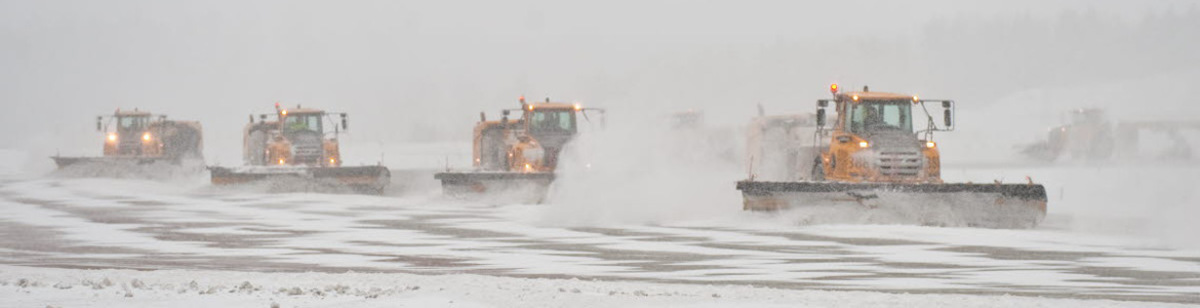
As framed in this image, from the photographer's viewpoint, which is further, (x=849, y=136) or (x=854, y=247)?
(x=849, y=136)

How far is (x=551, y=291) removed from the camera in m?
13.3

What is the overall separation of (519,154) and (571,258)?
16.0 m

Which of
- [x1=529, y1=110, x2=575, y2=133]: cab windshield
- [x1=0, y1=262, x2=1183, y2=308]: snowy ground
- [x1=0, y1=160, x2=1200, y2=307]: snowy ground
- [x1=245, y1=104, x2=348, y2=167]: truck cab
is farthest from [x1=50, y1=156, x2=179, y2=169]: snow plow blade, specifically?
[x1=0, y1=262, x2=1183, y2=308]: snowy ground

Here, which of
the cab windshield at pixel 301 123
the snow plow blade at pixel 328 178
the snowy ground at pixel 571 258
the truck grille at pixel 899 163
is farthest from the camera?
the cab windshield at pixel 301 123

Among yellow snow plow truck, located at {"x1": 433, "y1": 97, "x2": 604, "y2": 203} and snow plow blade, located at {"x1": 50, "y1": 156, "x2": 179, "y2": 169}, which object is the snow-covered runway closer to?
yellow snow plow truck, located at {"x1": 433, "y1": 97, "x2": 604, "y2": 203}

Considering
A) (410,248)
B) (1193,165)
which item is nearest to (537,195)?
(410,248)

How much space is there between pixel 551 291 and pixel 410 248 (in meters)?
6.48

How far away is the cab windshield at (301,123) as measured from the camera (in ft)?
134

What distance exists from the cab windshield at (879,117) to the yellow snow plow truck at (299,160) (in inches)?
581

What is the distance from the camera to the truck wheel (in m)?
25.6

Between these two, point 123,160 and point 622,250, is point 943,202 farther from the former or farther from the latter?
point 123,160

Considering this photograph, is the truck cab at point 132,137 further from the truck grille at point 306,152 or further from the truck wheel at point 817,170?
the truck wheel at point 817,170

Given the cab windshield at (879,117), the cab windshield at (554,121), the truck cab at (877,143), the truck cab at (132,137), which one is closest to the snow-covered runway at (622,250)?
the truck cab at (877,143)

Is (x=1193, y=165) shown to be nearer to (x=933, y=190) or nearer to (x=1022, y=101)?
(x=933, y=190)
